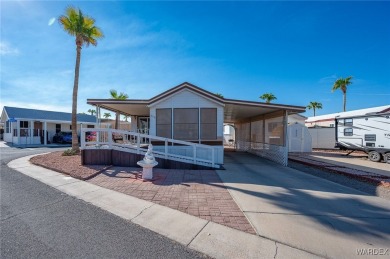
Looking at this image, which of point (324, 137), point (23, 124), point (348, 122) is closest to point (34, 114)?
point (23, 124)

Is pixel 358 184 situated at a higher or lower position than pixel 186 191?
lower

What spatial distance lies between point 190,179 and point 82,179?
11.9ft

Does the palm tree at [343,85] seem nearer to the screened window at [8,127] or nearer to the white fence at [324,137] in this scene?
the white fence at [324,137]

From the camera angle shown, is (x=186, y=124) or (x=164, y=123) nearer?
(x=186, y=124)

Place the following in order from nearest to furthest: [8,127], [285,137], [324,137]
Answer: [285,137], [324,137], [8,127]

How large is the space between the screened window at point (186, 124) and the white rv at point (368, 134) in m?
11.2

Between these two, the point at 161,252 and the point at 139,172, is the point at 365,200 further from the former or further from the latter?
the point at 139,172

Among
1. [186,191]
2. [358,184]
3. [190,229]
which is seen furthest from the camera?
[358,184]

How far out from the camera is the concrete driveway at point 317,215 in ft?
10.4

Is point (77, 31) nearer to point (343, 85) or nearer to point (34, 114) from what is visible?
point (34, 114)

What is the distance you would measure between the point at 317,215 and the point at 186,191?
317 cm

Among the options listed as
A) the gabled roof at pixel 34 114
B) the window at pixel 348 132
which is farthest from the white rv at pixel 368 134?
the gabled roof at pixel 34 114

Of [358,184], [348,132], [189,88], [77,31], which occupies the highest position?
[77,31]

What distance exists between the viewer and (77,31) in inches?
463
